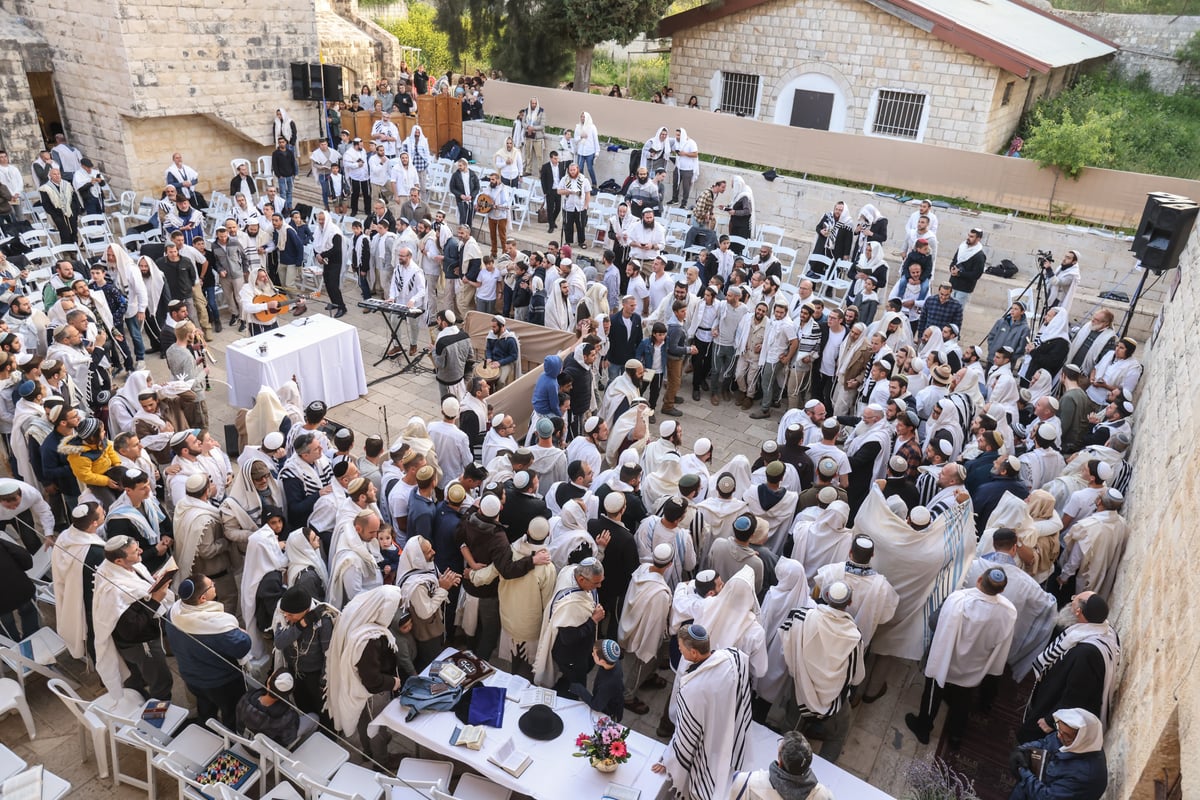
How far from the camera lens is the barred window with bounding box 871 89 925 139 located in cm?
1917

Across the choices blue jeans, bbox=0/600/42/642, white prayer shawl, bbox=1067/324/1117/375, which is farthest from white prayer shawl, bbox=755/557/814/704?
white prayer shawl, bbox=1067/324/1117/375

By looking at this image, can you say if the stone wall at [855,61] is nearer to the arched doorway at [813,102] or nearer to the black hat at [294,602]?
the arched doorway at [813,102]

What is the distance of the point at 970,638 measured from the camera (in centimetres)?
538

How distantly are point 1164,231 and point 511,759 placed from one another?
950cm

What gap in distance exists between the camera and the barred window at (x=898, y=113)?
19.2 meters

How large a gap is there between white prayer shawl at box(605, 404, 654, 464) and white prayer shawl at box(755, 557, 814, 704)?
2.40 m

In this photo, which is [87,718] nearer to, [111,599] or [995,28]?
[111,599]

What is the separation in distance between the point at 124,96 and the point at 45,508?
1277 cm

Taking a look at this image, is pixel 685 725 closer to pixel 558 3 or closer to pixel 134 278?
pixel 134 278

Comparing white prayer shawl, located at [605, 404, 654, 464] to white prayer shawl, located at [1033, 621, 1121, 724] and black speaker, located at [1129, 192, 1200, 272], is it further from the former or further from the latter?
black speaker, located at [1129, 192, 1200, 272]

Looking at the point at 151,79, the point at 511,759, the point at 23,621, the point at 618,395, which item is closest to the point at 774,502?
the point at 618,395

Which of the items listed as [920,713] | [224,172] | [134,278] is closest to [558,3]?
[224,172]

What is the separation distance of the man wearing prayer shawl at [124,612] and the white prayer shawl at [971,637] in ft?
16.9

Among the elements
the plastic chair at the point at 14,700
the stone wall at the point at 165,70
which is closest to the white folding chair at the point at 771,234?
the stone wall at the point at 165,70
